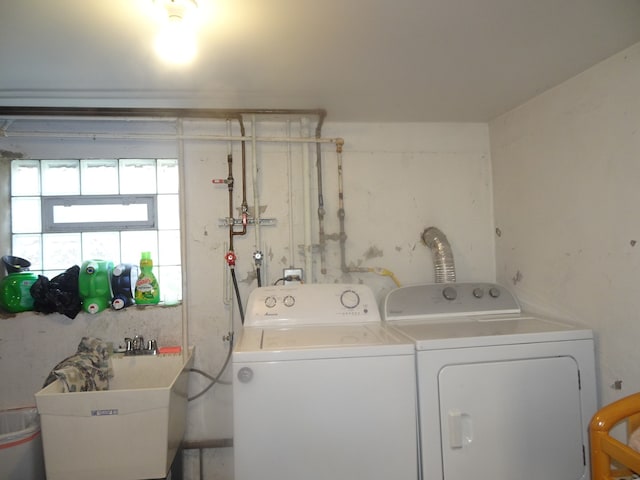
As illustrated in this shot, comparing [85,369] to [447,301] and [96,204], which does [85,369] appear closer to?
[96,204]

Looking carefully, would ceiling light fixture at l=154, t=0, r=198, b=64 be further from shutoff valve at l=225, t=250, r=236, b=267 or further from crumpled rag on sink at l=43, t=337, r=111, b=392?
crumpled rag on sink at l=43, t=337, r=111, b=392

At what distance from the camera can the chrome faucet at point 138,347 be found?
166cm

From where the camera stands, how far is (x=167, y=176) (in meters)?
1.91


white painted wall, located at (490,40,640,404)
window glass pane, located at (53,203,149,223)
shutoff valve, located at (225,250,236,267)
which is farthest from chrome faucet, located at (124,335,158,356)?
white painted wall, located at (490,40,640,404)

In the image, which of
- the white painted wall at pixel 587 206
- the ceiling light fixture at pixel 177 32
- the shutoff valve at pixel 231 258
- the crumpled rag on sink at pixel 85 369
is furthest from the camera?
the shutoff valve at pixel 231 258

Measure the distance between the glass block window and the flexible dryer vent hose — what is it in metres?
1.47

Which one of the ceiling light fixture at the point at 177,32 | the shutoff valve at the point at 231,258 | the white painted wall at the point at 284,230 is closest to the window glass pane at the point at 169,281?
the white painted wall at the point at 284,230

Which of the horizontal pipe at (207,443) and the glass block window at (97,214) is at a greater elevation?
the glass block window at (97,214)

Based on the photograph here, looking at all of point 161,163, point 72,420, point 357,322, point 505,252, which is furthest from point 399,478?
point 161,163

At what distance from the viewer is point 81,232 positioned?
1844 mm

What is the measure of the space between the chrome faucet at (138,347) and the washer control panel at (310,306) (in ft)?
1.88

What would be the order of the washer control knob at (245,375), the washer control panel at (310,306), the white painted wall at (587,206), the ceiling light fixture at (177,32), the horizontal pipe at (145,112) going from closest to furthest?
1. the ceiling light fixture at (177,32)
2. the washer control knob at (245,375)
3. the white painted wall at (587,206)
4. the washer control panel at (310,306)
5. the horizontal pipe at (145,112)

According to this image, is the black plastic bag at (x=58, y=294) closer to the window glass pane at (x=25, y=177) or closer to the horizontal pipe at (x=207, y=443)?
the window glass pane at (x=25, y=177)

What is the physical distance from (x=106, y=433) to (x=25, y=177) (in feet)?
4.85
